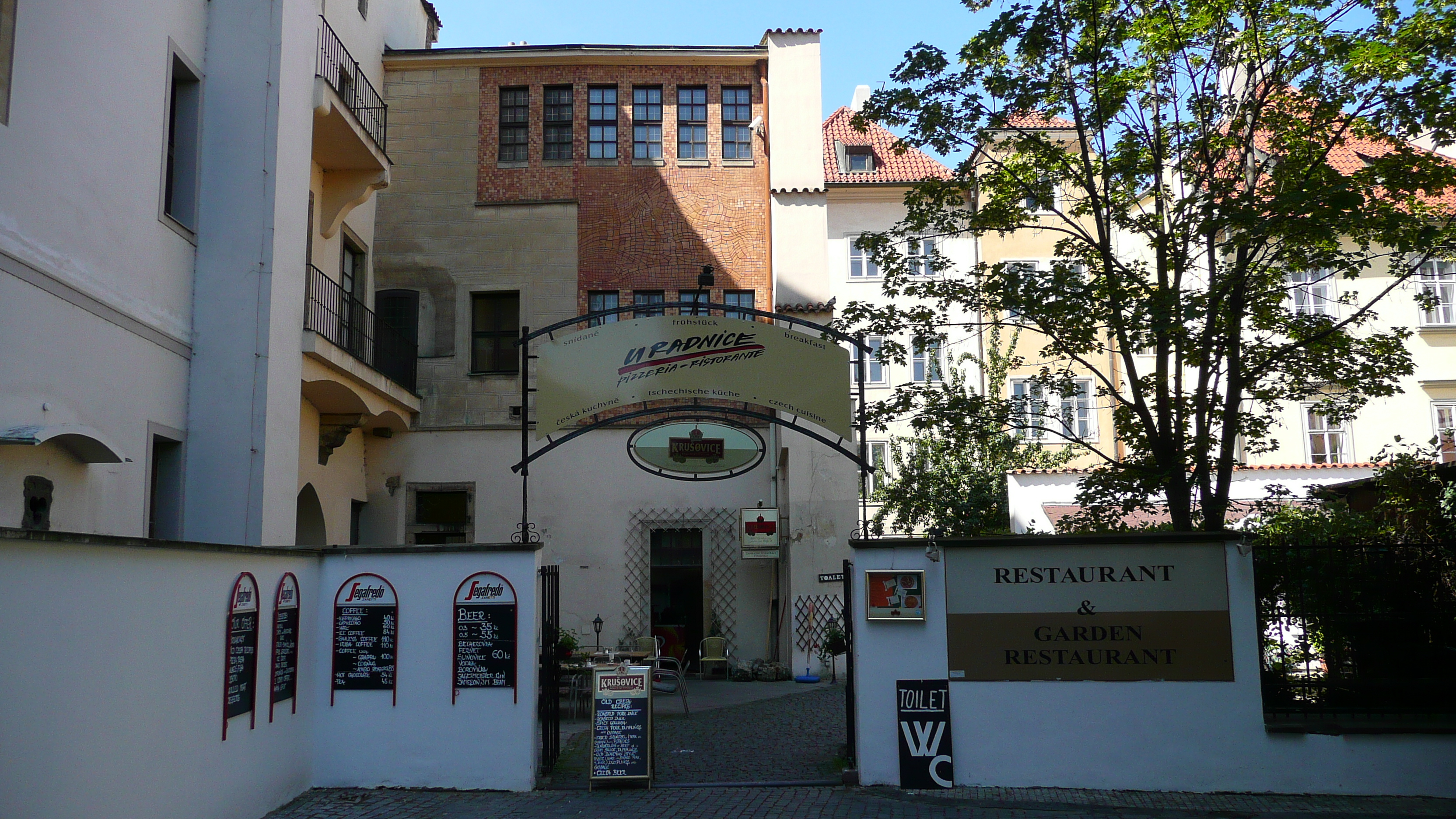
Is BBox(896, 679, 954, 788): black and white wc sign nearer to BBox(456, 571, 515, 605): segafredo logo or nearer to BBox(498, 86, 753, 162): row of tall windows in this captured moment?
BBox(456, 571, 515, 605): segafredo logo

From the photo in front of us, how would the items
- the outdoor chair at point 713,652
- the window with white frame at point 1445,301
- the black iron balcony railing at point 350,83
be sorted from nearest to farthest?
the black iron balcony railing at point 350,83
the outdoor chair at point 713,652
the window with white frame at point 1445,301

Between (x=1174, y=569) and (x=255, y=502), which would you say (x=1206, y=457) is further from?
(x=255, y=502)

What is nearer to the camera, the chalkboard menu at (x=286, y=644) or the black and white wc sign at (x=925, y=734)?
the chalkboard menu at (x=286, y=644)

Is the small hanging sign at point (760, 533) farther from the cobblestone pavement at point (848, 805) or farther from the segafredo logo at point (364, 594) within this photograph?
the segafredo logo at point (364, 594)

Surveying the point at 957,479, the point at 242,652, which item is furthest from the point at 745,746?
the point at 957,479

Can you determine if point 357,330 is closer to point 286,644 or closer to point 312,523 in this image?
point 312,523

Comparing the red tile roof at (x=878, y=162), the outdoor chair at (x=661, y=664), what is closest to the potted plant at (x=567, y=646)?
the outdoor chair at (x=661, y=664)

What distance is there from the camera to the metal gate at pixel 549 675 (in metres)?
10.1

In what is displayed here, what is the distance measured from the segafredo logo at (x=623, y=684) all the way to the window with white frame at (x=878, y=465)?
1281 centimetres

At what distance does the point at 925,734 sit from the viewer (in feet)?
30.8

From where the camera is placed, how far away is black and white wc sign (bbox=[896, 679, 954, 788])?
935 centimetres

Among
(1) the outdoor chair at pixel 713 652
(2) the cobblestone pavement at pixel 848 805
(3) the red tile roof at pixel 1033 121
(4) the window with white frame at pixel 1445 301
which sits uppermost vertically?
(4) the window with white frame at pixel 1445 301

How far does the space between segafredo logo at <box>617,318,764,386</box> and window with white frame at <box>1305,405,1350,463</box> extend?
20.0 metres

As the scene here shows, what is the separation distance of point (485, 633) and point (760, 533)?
10.4 metres
